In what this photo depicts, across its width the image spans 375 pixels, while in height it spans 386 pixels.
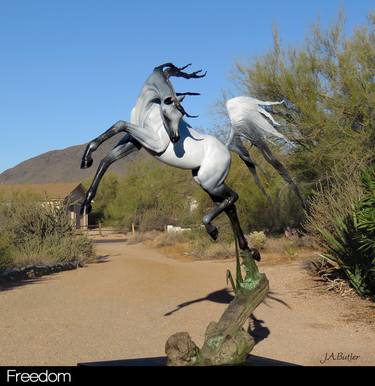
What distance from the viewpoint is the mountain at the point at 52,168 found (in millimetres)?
147500

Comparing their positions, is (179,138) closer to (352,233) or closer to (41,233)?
(352,233)

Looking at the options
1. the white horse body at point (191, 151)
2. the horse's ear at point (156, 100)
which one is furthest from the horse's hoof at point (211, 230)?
the horse's ear at point (156, 100)

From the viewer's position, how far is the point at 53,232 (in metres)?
19.1

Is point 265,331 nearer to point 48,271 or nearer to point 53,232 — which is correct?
point 48,271

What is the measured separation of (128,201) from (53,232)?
26.3 metres

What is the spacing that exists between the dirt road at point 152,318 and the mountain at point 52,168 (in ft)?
423

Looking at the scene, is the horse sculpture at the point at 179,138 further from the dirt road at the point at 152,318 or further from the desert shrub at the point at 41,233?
the desert shrub at the point at 41,233

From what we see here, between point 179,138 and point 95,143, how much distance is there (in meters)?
0.91

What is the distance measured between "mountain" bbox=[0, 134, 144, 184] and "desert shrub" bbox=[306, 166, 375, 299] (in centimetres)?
13003

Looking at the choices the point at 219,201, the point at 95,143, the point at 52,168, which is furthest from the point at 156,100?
the point at 52,168

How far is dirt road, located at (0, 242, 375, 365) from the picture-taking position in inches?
289

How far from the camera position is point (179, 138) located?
6.14 meters
